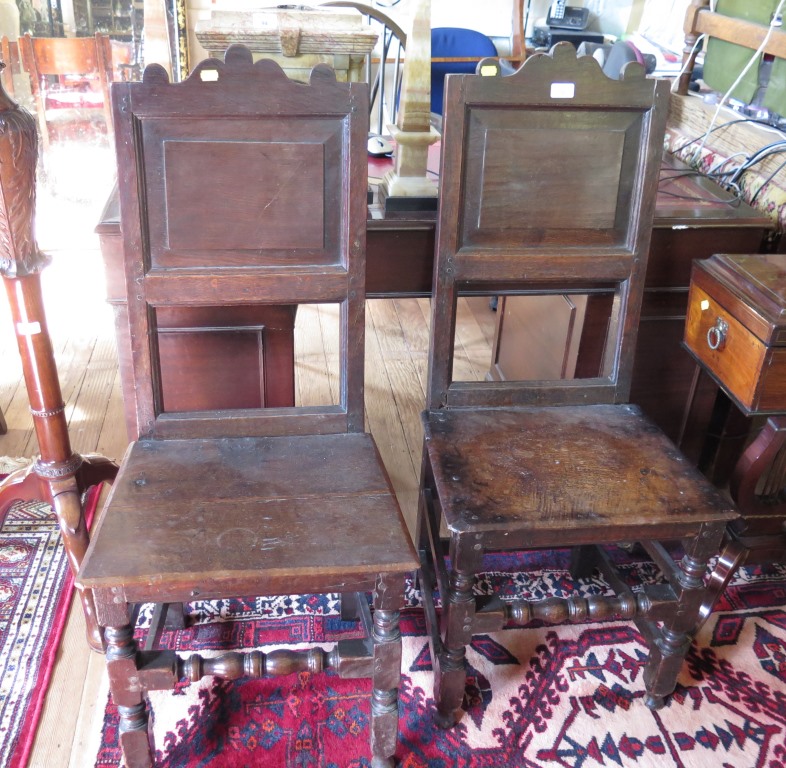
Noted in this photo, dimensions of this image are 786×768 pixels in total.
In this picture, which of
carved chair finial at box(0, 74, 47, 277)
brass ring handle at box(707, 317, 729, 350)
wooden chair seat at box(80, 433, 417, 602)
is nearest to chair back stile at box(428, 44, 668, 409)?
brass ring handle at box(707, 317, 729, 350)

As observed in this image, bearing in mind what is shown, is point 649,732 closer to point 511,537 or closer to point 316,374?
point 511,537

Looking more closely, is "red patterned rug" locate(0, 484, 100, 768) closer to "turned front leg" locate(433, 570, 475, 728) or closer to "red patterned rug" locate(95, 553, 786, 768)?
"red patterned rug" locate(95, 553, 786, 768)

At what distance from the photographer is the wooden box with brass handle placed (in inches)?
54.6

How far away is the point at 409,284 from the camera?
Result: 1.72 metres

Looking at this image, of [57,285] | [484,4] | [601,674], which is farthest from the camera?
[484,4]

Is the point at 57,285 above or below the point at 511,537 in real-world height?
below

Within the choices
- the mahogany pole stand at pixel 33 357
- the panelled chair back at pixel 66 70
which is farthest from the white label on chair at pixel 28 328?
the panelled chair back at pixel 66 70

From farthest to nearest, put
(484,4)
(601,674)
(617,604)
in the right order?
(484,4) → (601,674) → (617,604)

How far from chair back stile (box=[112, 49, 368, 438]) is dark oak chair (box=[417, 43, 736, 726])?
7.3 inches

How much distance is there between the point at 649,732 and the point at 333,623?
2.17 ft

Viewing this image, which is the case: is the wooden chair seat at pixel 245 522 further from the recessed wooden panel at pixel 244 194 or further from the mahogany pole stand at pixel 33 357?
the recessed wooden panel at pixel 244 194

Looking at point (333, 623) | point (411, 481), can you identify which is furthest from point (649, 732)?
point (411, 481)

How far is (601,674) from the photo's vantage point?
1.59 m

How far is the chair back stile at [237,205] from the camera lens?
1301 millimetres
